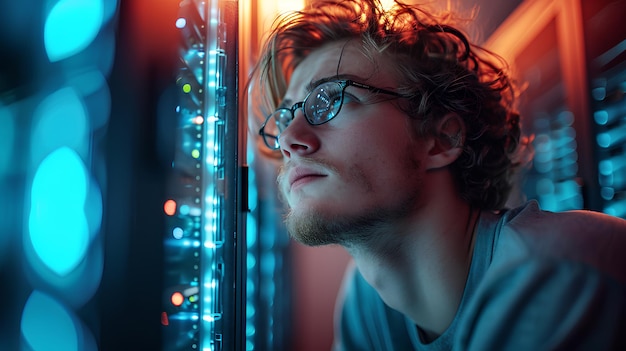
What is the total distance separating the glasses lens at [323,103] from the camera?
2.83 feet

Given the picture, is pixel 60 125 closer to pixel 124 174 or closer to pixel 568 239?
pixel 124 174

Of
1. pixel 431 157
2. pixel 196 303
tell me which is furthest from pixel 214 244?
pixel 431 157

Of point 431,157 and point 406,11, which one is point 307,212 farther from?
point 406,11

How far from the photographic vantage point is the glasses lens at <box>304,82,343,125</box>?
863mm

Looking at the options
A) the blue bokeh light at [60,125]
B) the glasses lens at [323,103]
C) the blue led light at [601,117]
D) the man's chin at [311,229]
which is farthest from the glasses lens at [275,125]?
the blue led light at [601,117]

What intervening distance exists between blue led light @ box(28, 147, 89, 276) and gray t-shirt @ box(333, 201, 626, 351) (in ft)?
2.30

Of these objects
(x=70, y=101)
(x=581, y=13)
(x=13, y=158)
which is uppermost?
(x=581, y=13)

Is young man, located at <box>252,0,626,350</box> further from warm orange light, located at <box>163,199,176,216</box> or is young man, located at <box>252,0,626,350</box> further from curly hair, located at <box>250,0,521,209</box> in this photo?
warm orange light, located at <box>163,199,176,216</box>

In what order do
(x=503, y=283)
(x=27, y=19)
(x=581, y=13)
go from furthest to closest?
1. (x=581, y=13)
2. (x=27, y=19)
3. (x=503, y=283)

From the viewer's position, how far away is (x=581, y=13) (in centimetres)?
164

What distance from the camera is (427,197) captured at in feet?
2.93

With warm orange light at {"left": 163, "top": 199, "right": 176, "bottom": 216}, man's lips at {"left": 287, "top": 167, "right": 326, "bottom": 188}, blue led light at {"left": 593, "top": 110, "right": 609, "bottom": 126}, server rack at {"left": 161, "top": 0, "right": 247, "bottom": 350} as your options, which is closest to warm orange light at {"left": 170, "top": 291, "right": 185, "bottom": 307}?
server rack at {"left": 161, "top": 0, "right": 247, "bottom": 350}

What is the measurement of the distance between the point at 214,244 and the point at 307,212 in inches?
7.0

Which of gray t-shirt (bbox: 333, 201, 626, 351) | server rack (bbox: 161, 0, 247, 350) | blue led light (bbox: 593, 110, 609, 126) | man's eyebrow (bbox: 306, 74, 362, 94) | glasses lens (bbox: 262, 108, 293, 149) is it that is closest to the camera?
gray t-shirt (bbox: 333, 201, 626, 351)
